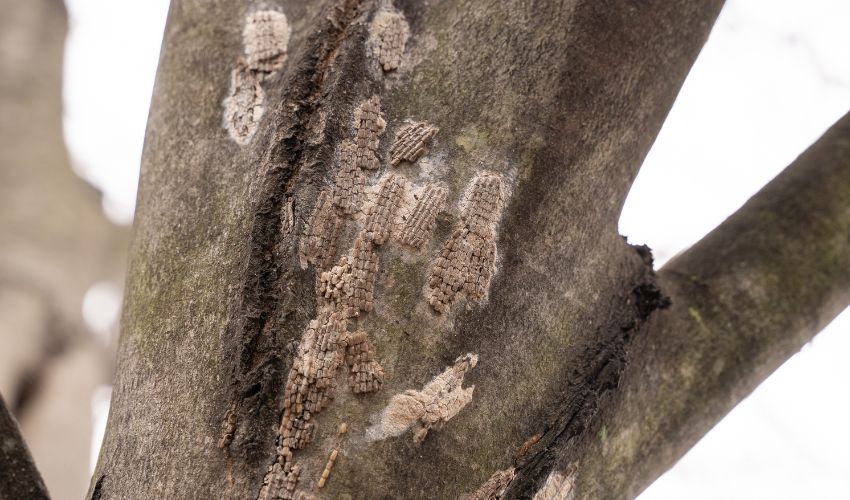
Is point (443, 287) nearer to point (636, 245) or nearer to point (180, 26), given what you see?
point (636, 245)

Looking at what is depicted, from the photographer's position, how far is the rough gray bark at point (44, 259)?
2.09 meters

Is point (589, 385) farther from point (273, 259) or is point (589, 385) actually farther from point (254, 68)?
point (254, 68)

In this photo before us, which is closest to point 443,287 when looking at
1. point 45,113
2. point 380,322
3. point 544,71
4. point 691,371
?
point 380,322

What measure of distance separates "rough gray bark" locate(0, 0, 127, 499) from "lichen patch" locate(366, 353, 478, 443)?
1.65 metres

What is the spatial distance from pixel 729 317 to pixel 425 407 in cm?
43

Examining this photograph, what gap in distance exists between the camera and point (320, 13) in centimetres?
76

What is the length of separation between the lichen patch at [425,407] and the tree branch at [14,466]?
1.01 feet

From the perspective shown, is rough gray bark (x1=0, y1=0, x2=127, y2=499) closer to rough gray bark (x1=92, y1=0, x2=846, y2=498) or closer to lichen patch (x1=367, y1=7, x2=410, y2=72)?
rough gray bark (x1=92, y1=0, x2=846, y2=498)

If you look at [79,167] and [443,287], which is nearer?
[443,287]

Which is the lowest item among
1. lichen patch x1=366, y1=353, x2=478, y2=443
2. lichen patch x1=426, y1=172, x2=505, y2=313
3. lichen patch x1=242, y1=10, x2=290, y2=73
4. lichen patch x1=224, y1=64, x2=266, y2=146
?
lichen patch x1=366, y1=353, x2=478, y2=443

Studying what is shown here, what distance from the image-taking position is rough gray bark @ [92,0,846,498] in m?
0.65

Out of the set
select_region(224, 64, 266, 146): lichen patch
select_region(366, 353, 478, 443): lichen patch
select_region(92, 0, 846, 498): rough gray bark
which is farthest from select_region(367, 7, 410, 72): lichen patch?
select_region(366, 353, 478, 443): lichen patch

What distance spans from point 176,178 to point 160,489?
0.30 meters

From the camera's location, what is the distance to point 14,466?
2.19 feet
